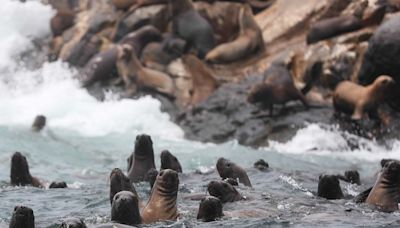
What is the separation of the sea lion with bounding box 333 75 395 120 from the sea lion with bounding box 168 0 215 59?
6.63 m

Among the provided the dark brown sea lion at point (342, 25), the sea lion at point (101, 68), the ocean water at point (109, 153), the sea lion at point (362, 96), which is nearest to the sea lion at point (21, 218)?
the ocean water at point (109, 153)

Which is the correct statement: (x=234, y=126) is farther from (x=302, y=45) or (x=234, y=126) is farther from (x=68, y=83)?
(x=68, y=83)

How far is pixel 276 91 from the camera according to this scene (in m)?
19.8

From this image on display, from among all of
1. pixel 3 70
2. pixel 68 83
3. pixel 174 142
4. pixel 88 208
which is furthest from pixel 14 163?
pixel 3 70

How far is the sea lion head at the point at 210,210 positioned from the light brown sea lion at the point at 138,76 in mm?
13523

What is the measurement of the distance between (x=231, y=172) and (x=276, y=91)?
6972 mm

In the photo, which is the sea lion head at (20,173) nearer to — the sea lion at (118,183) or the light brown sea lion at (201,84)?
the sea lion at (118,183)

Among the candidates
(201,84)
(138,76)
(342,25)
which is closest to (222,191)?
(201,84)

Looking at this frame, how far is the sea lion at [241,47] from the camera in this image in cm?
2378

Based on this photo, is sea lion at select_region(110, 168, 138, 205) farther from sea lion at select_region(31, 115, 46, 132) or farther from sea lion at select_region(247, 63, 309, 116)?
sea lion at select_region(31, 115, 46, 132)

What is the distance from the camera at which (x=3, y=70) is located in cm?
2912

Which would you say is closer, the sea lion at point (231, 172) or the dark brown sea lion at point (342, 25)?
the sea lion at point (231, 172)

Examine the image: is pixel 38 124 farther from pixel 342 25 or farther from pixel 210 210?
pixel 210 210

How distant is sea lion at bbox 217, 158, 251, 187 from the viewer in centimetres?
1311
